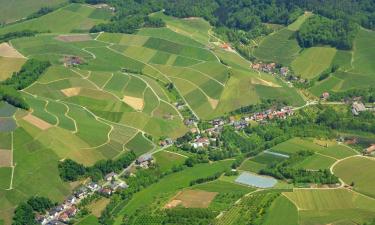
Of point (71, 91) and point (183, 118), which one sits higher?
point (71, 91)

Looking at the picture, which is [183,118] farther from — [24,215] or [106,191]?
[24,215]

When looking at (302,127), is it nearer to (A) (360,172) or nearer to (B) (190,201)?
(A) (360,172)

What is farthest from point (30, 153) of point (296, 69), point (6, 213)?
point (296, 69)

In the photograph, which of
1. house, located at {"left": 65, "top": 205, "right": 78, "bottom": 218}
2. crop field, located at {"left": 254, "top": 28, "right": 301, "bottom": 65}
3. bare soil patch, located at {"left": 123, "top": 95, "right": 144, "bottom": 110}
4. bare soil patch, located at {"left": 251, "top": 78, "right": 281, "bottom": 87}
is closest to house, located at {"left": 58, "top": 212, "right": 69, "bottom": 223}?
house, located at {"left": 65, "top": 205, "right": 78, "bottom": 218}

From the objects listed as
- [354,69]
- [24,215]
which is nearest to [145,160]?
[24,215]

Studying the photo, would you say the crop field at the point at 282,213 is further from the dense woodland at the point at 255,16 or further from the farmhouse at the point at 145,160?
the dense woodland at the point at 255,16

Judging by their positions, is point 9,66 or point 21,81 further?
point 9,66

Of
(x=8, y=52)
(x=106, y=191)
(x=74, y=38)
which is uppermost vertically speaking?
(x=8, y=52)
